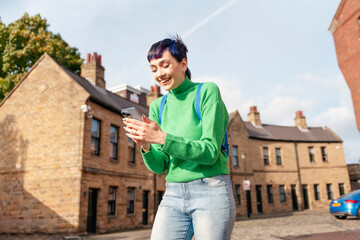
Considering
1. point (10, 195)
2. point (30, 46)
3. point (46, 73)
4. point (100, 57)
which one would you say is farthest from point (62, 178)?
point (30, 46)

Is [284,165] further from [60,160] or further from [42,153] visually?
[42,153]

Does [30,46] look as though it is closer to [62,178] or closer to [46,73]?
[46,73]

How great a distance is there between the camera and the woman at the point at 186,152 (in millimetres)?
1687

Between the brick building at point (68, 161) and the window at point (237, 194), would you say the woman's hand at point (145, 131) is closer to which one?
the brick building at point (68, 161)

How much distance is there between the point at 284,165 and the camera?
109 feet

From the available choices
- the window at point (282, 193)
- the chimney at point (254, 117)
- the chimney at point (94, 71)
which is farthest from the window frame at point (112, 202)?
the chimney at point (254, 117)

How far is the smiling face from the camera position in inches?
80.9

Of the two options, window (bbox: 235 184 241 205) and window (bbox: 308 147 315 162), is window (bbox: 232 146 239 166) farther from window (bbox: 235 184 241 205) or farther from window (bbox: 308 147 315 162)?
window (bbox: 308 147 315 162)

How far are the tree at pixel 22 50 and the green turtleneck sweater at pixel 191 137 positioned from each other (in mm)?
21663

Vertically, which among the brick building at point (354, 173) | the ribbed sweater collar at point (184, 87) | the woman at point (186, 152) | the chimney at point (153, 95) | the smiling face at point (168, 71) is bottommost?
the woman at point (186, 152)

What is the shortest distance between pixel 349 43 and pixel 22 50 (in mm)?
21942

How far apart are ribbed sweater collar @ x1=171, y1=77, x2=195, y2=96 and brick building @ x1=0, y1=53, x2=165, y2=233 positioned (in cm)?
1301

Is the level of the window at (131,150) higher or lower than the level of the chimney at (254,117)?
lower

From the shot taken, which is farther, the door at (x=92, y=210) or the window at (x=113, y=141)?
the window at (x=113, y=141)
